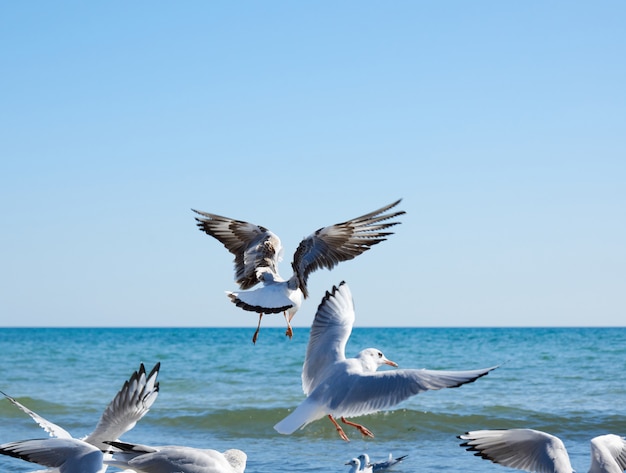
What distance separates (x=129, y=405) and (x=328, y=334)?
1383 mm

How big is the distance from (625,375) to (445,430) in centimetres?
960

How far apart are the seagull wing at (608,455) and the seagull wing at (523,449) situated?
0.16 meters

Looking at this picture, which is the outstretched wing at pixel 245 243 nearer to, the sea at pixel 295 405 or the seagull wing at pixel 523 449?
the seagull wing at pixel 523 449

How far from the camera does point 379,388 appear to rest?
17.0ft

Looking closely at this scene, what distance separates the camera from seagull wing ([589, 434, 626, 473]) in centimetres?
577

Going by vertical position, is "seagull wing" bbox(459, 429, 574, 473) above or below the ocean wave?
above

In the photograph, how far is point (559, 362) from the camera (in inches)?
1067

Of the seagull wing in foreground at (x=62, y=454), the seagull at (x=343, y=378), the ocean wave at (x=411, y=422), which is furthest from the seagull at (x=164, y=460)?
the ocean wave at (x=411, y=422)

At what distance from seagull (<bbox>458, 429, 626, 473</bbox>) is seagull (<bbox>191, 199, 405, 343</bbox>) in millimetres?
1515

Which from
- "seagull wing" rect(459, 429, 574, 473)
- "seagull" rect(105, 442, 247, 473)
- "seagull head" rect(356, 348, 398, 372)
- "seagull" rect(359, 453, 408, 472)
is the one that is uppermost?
"seagull head" rect(356, 348, 398, 372)

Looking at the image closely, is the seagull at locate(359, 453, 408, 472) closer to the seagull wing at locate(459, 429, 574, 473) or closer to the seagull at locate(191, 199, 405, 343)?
the seagull at locate(191, 199, 405, 343)

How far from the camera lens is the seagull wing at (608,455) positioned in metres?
5.77

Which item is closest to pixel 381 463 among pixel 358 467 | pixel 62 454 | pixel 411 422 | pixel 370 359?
pixel 358 467

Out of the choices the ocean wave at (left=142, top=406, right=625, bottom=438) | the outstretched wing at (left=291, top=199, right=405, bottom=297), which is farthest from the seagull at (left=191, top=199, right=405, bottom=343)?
the ocean wave at (left=142, top=406, right=625, bottom=438)
